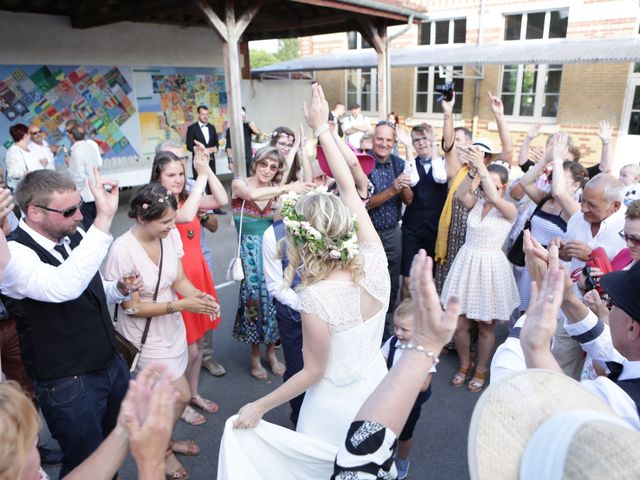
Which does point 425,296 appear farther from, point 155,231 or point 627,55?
point 627,55

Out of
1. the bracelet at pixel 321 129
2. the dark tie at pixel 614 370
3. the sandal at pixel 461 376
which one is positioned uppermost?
the bracelet at pixel 321 129

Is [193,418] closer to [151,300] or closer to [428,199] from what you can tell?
[151,300]

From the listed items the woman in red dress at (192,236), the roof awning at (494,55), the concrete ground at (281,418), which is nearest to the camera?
the concrete ground at (281,418)

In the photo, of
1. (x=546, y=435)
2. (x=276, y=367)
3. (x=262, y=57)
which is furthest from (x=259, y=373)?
(x=262, y=57)

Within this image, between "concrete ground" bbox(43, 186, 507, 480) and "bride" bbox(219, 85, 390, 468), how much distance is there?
1.27 m

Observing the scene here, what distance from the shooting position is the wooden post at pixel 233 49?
23.7 feet

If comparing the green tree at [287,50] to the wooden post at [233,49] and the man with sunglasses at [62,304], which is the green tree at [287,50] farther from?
the man with sunglasses at [62,304]

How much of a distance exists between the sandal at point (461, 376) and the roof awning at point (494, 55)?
8.99 meters

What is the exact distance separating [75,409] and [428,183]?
339cm

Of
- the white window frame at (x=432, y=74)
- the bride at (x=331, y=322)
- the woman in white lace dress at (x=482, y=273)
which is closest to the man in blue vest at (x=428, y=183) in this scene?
the woman in white lace dress at (x=482, y=273)

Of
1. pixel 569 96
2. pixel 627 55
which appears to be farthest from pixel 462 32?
pixel 627 55

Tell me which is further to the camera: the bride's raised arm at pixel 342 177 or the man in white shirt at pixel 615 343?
the bride's raised arm at pixel 342 177

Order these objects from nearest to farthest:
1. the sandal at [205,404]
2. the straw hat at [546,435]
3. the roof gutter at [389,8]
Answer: the straw hat at [546,435] → the sandal at [205,404] → the roof gutter at [389,8]

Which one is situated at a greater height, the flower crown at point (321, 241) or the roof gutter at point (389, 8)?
the roof gutter at point (389, 8)
